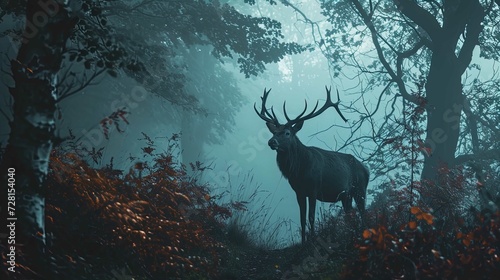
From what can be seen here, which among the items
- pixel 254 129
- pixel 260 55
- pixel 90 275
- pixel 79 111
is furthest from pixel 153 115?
pixel 254 129

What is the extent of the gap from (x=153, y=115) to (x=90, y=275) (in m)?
23.4

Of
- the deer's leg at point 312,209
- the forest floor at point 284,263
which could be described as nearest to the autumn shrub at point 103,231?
the forest floor at point 284,263

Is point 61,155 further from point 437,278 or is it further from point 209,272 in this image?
point 437,278

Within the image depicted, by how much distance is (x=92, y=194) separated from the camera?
16.4 ft

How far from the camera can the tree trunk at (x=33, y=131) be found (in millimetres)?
3664

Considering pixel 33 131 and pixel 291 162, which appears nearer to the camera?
pixel 33 131

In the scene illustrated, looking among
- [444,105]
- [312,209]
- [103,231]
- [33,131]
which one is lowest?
[103,231]

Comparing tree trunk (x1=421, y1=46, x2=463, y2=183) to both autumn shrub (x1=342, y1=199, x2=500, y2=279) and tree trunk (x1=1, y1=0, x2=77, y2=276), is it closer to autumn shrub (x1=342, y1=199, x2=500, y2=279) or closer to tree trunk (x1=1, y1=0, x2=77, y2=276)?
autumn shrub (x1=342, y1=199, x2=500, y2=279)

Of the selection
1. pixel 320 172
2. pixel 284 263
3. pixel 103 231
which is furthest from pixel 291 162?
pixel 103 231

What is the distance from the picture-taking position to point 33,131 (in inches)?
146

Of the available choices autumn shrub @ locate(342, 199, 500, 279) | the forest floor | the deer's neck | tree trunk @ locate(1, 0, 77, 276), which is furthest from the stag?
tree trunk @ locate(1, 0, 77, 276)

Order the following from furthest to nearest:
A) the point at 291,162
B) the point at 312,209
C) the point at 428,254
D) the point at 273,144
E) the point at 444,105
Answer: the point at 444,105, the point at 291,162, the point at 312,209, the point at 273,144, the point at 428,254

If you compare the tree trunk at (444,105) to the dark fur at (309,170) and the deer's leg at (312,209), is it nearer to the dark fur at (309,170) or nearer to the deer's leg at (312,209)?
the dark fur at (309,170)

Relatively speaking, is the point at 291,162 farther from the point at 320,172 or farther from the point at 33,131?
the point at 33,131
